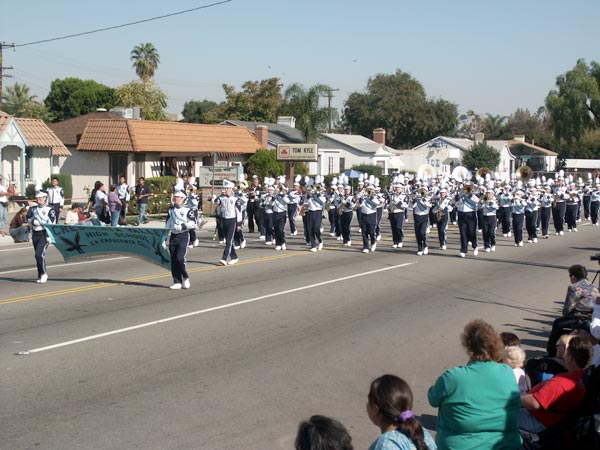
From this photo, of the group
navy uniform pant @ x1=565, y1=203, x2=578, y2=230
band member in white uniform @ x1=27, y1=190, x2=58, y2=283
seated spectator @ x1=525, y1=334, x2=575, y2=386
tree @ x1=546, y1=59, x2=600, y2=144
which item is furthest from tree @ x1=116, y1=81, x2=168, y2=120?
seated spectator @ x1=525, y1=334, x2=575, y2=386

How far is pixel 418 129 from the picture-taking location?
99.6m

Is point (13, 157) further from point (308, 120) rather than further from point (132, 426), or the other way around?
point (132, 426)

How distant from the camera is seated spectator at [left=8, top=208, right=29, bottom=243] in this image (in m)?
22.6

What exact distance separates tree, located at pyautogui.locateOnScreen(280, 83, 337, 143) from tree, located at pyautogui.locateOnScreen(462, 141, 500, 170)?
14204 mm

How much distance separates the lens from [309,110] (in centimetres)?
6125

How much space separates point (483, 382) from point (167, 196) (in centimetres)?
3100

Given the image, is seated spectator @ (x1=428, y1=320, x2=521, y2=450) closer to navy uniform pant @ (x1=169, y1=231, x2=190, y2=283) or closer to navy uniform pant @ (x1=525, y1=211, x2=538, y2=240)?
navy uniform pant @ (x1=169, y1=231, x2=190, y2=283)

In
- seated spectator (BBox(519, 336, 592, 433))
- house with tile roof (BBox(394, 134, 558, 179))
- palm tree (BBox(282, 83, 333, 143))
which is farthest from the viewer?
house with tile roof (BBox(394, 134, 558, 179))

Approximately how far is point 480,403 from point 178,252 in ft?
32.9

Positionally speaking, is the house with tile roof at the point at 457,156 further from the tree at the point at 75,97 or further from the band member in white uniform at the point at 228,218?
the band member in white uniform at the point at 228,218

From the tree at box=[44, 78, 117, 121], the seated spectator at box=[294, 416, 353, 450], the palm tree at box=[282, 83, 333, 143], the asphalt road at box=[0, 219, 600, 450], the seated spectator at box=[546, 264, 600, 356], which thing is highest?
the tree at box=[44, 78, 117, 121]

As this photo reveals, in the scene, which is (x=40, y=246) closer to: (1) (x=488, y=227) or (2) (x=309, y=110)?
(1) (x=488, y=227)

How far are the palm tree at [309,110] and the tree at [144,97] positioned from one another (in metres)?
11.7

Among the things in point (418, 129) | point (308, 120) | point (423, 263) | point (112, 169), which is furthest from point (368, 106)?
point (423, 263)
